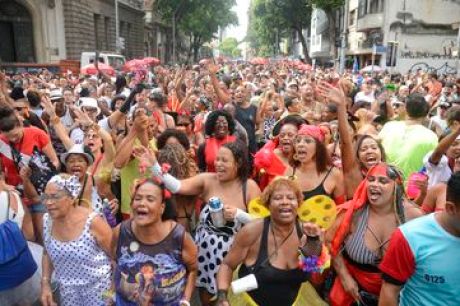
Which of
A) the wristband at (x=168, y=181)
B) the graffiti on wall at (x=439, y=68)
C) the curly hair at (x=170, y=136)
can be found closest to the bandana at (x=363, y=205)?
the wristband at (x=168, y=181)

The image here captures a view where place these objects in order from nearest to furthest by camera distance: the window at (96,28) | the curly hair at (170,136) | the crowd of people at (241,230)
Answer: the crowd of people at (241,230), the curly hair at (170,136), the window at (96,28)

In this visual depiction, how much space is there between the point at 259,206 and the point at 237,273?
1.64 feet

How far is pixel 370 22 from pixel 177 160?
36155 mm

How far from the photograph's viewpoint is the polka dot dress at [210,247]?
3.58 metres

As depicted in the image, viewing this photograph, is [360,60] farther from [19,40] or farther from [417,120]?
[417,120]

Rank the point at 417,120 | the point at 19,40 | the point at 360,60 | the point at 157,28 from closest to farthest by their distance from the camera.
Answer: the point at 417,120
the point at 19,40
the point at 360,60
the point at 157,28

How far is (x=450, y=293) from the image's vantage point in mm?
2213

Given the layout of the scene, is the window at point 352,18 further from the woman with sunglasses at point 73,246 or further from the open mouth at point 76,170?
the woman with sunglasses at point 73,246

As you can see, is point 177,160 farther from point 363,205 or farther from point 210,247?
point 363,205

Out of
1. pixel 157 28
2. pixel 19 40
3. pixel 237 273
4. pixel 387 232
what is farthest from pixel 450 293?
pixel 157 28

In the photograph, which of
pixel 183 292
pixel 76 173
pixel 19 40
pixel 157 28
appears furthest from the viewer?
pixel 157 28

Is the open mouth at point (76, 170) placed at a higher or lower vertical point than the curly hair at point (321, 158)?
lower

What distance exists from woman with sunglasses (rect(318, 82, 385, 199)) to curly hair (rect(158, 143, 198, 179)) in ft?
4.81

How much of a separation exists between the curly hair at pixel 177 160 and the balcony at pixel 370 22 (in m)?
34.8
